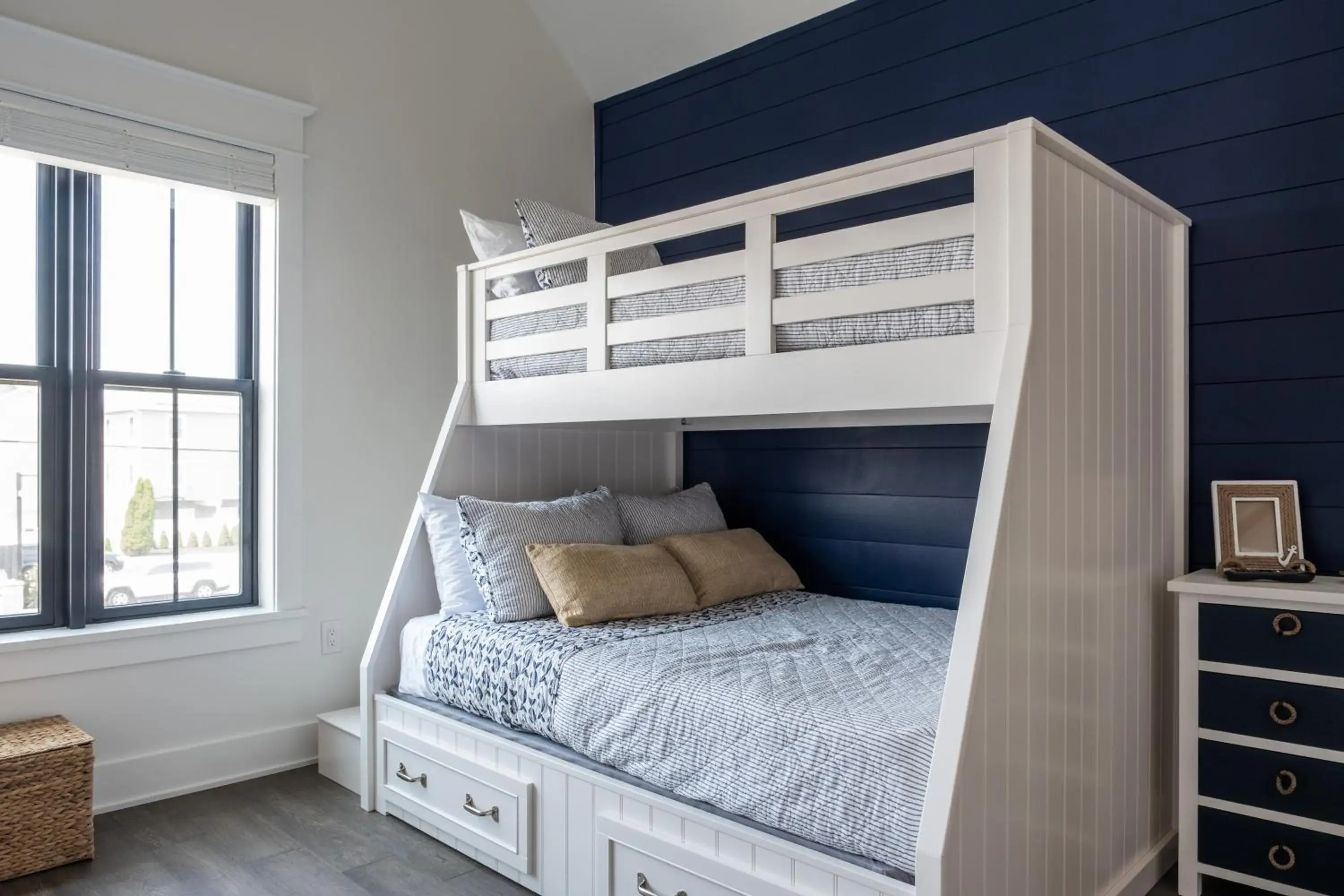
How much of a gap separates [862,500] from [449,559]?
134cm

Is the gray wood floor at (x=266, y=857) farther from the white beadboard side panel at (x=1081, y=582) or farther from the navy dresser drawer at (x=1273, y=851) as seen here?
the white beadboard side panel at (x=1081, y=582)

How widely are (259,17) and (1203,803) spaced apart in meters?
3.34

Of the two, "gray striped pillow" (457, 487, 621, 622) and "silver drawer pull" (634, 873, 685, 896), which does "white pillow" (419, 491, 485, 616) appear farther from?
"silver drawer pull" (634, 873, 685, 896)

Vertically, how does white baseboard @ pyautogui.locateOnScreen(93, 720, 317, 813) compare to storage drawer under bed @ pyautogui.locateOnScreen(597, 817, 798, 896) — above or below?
below

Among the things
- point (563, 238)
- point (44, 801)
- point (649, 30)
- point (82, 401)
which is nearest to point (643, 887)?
point (44, 801)

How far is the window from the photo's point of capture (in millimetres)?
2578

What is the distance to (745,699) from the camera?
179 cm

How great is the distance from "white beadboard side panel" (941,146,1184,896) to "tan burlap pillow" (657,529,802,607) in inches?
43.5

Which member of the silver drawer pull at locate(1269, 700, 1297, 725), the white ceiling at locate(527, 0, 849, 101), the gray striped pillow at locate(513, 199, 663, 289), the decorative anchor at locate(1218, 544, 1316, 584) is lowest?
the silver drawer pull at locate(1269, 700, 1297, 725)

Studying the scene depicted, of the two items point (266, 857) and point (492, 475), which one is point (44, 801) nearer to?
point (266, 857)

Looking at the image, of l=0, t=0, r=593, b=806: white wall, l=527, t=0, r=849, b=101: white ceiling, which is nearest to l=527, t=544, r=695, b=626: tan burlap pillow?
l=0, t=0, r=593, b=806: white wall

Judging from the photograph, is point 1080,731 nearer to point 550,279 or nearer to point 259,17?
point 550,279

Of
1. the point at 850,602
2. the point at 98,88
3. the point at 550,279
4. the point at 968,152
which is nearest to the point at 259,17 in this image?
the point at 98,88

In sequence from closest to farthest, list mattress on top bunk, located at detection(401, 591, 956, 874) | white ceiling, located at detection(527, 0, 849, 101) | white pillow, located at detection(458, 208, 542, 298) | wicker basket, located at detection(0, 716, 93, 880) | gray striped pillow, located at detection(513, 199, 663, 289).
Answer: mattress on top bunk, located at detection(401, 591, 956, 874) < wicker basket, located at detection(0, 716, 93, 880) < gray striped pillow, located at detection(513, 199, 663, 289) < white pillow, located at detection(458, 208, 542, 298) < white ceiling, located at detection(527, 0, 849, 101)
